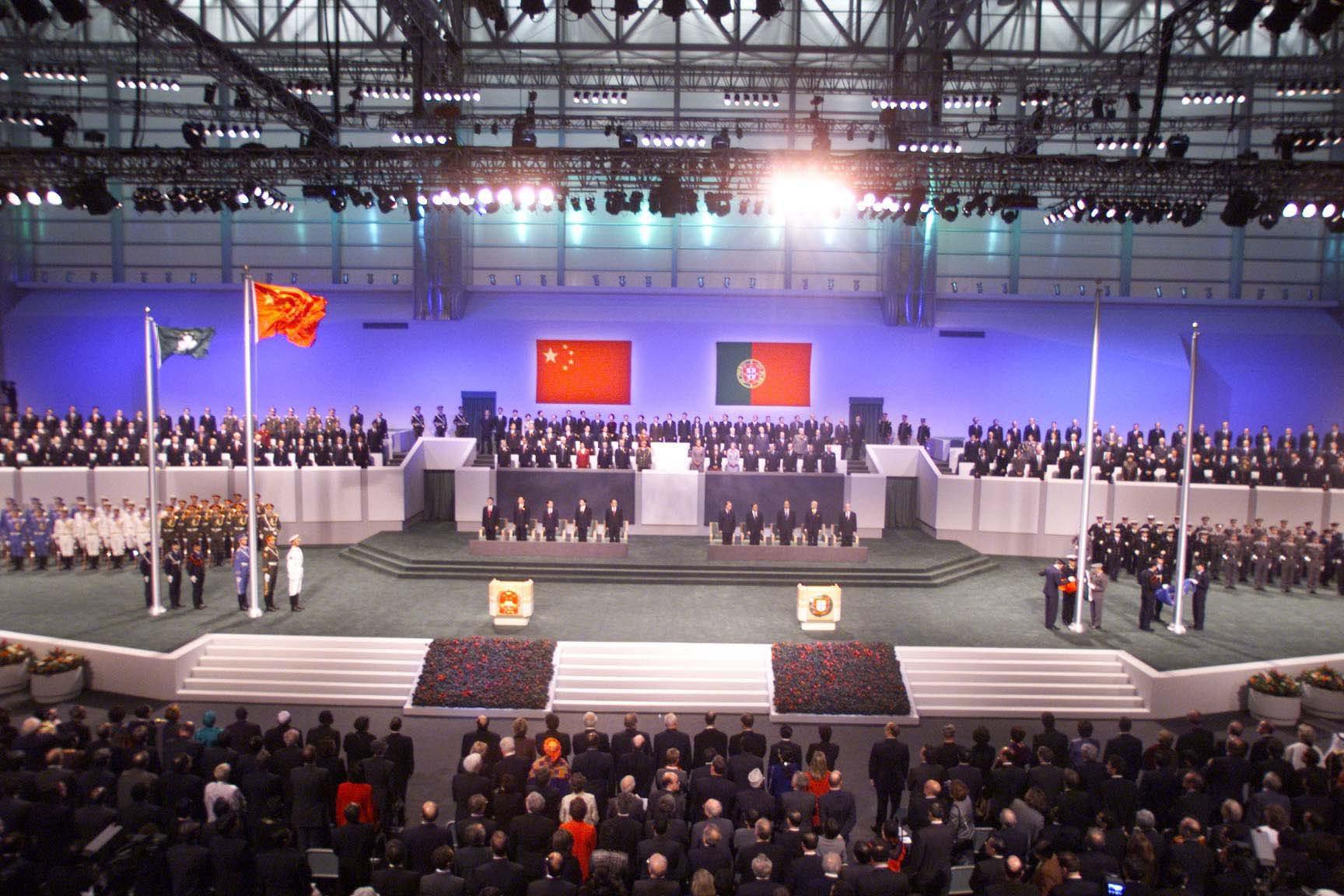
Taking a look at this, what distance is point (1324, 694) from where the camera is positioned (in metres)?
14.6

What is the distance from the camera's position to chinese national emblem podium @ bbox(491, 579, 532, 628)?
54.1ft

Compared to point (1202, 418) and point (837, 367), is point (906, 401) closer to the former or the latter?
point (837, 367)

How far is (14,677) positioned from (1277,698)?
63.2ft

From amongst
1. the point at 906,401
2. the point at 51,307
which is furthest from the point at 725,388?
the point at 51,307

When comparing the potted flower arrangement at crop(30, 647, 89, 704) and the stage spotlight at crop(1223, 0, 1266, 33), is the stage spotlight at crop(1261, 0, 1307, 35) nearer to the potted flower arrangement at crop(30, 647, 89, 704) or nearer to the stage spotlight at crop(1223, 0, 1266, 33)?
the stage spotlight at crop(1223, 0, 1266, 33)

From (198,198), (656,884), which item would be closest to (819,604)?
(656,884)

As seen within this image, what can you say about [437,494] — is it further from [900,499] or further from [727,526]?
[900,499]

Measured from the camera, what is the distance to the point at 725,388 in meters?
29.7

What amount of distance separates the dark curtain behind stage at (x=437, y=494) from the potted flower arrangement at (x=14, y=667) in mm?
11371

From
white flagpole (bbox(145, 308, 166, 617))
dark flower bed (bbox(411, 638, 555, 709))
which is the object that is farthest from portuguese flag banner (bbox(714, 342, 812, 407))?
white flagpole (bbox(145, 308, 166, 617))

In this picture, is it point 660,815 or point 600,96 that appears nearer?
point 660,815

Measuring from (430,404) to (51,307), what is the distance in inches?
481

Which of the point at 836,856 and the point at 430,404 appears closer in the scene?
the point at 836,856

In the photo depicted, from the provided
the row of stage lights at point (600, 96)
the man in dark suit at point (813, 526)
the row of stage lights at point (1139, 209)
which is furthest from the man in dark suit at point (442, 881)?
the row of stage lights at point (600, 96)
